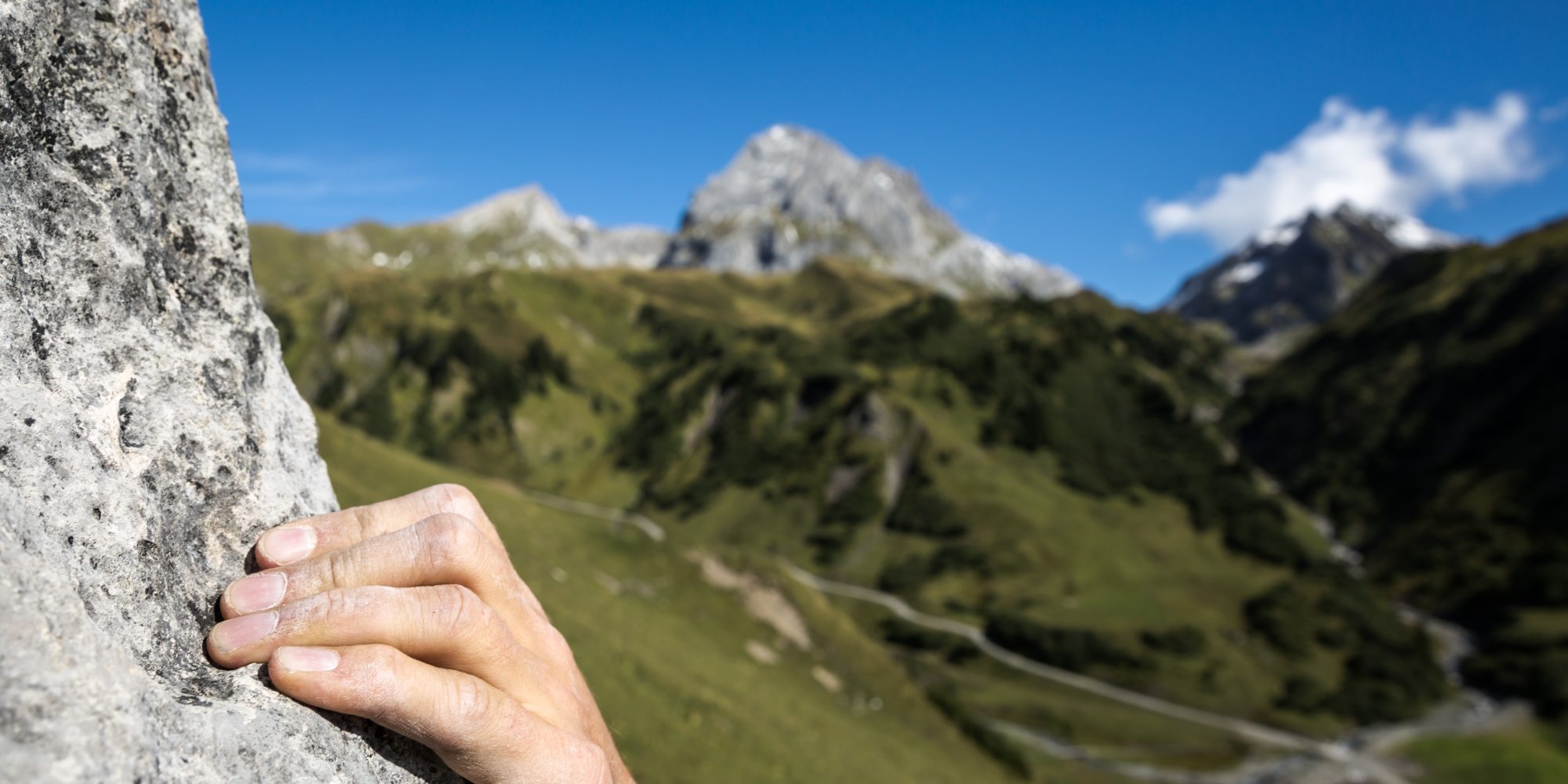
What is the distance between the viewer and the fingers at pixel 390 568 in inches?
164

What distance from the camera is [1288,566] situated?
153625mm

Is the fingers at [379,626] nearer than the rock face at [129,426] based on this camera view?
No

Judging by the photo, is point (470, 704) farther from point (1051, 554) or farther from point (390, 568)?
point (1051, 554)

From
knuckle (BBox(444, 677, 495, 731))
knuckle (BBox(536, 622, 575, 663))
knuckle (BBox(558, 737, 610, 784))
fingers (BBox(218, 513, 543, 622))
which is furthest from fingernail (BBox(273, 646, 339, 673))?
knuckle (BBox(536, 622, 575, 663))

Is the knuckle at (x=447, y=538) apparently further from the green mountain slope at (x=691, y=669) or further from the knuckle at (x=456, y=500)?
the green mountain slope at (x=691, y=669)

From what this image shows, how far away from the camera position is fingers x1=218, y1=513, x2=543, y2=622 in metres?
4.16

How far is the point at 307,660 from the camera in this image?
3.84 metres

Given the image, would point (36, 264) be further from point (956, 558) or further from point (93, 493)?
point (956, 558)

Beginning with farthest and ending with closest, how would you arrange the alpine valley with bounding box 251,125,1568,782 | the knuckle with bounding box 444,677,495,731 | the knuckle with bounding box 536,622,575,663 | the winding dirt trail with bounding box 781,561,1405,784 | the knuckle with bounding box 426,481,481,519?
1. the winding dirt trail with bounding box 781,561,1405,784
2. the alpine valley with bounding box 251,125,1568,782
3. the knuckle with bounding box 426,481,481,519
4. the knuckle with bounding box 536,622,575,663
5. the knuckle with bounding box 444,677,495,731

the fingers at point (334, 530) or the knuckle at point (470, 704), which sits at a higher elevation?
the fingers at point (334, 530)

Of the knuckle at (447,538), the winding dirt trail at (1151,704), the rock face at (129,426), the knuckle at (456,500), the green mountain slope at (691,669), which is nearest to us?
the rock face at (129,426)

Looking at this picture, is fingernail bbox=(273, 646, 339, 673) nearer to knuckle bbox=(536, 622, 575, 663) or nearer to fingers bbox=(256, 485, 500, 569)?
fingers bbox=(256, 485, 500, 569)

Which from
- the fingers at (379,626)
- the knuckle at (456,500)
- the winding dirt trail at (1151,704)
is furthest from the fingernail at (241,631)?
the winding dirt trail at (1151,704)

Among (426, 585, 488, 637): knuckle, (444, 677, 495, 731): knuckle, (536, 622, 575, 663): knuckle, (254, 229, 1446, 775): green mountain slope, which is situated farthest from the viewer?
(254, 229, 1446, 775): green mountain slope
